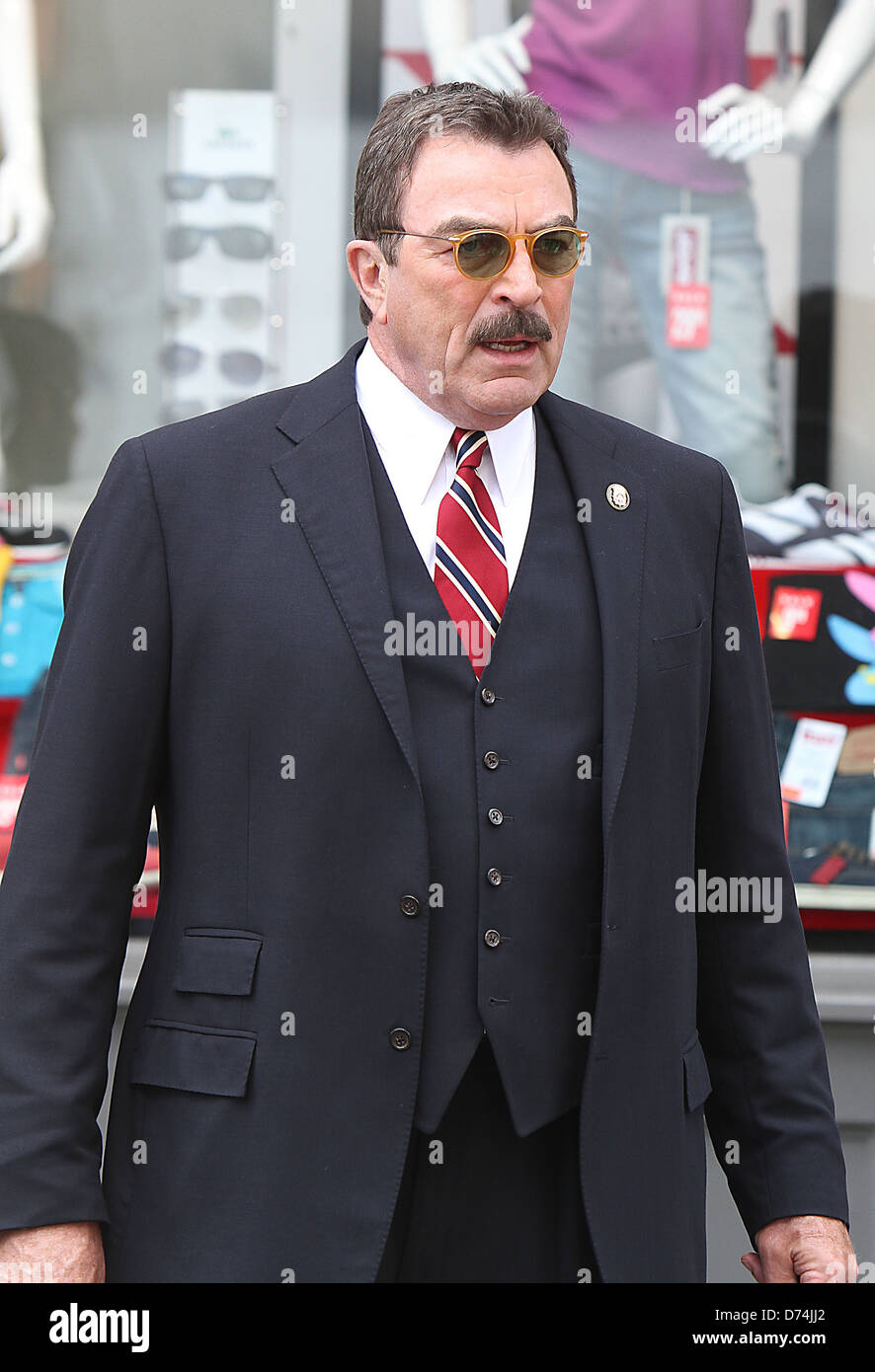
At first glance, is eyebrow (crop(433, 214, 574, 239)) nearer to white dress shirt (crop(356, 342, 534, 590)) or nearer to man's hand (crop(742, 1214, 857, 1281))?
white dress shirt (crop(356, 342, 534, 590))

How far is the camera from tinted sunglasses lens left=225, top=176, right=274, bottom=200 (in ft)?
12.7

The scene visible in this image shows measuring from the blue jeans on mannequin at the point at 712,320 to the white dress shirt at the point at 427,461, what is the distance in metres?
1.89

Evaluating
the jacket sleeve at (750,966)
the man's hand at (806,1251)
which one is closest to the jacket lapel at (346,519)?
the jacket sleeve at (750,966)

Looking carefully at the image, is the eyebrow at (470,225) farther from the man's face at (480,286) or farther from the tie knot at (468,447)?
the tie knot at (468,447)

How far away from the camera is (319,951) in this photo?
185 centimetres

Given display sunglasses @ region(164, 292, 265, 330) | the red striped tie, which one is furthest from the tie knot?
display sunglasses @ region(164, 292, 265, 330)

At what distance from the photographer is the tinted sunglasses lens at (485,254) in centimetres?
190

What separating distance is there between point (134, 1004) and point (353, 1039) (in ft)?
0.98

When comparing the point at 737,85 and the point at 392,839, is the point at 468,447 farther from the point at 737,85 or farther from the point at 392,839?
the point at 737,85

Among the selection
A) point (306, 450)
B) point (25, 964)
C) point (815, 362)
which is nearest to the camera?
point (25, 964)
